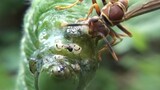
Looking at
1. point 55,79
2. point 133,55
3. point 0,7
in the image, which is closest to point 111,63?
point 133,55

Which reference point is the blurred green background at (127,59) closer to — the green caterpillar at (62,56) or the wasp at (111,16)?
the wasp at (111,16)

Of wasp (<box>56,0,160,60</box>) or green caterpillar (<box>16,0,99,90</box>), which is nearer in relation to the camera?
green caterpillar (<box>16,0,99,90</box>)

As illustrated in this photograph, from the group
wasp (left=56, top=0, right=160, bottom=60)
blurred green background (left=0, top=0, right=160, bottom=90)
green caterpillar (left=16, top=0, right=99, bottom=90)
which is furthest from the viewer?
blurred green background (left=0, top=0, right=160, bottom=90)

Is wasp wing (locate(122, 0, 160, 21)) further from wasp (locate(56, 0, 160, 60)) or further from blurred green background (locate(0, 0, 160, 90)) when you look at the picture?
blurred green background (locate(0, 0, 160, 90))

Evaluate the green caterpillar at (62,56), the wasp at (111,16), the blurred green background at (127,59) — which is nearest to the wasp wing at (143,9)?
the wasp at (111,16)

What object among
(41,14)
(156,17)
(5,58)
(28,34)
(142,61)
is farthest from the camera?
(5,58)

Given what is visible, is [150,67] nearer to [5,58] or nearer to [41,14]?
[5,58]

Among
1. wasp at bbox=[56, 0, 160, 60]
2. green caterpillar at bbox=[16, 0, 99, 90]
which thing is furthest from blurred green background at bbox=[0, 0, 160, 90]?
green caterpillar at bbox=[16, 0, 99, 90]

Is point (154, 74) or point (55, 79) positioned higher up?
point (55, 79)
